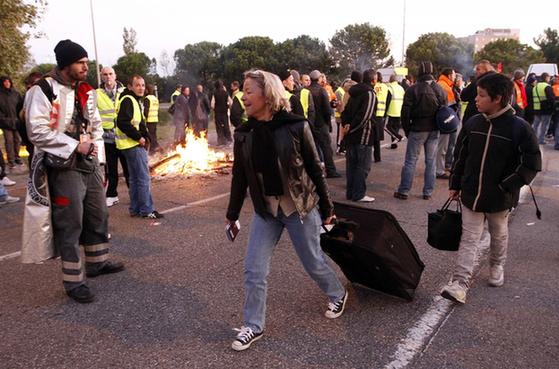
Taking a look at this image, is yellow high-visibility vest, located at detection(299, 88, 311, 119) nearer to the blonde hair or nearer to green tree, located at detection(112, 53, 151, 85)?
the blonde hair

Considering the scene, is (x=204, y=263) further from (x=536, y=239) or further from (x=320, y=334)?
(x=536, y=239)

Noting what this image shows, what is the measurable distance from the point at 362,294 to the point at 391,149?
9.30 metres

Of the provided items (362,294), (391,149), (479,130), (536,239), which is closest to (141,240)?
(362,294)

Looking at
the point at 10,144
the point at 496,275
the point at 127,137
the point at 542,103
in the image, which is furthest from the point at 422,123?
the point at 10,144

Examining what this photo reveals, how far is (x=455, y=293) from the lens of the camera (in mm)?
3859

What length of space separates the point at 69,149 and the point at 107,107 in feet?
10.1

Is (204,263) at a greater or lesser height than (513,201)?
lesser

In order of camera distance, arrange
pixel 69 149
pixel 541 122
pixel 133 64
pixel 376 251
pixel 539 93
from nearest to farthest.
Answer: pixel 376 251 → pixel 69 149 → pixel 539 93 → pixel 541 122 → pixel 133 64

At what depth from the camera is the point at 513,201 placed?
3955 millimetres

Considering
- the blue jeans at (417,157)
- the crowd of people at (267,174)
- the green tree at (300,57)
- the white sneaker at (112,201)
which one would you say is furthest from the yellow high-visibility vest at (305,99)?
the green tree at (300,57)

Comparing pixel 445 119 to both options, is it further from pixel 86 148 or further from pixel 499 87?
pixel 86 148

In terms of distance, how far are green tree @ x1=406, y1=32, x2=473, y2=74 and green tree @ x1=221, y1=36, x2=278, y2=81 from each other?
58.4 ft

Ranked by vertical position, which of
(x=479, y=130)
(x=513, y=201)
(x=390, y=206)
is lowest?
(x=390, y=206)

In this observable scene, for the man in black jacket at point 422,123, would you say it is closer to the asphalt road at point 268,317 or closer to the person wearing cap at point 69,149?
the asphalt road at point 268,317
